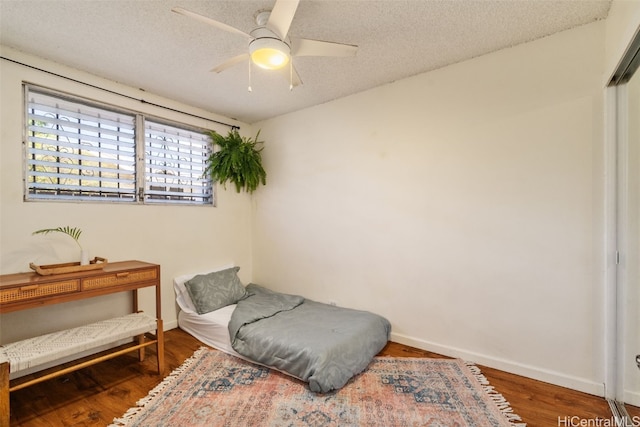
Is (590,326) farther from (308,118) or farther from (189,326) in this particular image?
(189,326)

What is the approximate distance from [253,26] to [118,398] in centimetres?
265

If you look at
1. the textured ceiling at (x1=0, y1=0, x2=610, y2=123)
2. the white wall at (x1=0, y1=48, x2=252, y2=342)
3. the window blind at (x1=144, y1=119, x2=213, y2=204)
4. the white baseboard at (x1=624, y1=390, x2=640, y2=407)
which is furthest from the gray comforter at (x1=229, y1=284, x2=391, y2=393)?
the textured ceiling at (x1=0, y1=0, x2=610, y2=123)

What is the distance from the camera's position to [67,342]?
1.86 metres

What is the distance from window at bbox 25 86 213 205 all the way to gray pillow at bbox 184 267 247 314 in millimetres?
901

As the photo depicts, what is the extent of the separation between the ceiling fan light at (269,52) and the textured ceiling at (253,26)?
0.29 metres

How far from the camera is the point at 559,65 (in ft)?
6.63

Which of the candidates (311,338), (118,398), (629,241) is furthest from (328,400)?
(629,241)

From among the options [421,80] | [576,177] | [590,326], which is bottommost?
[590,326]

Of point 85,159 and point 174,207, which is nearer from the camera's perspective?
point 85,159

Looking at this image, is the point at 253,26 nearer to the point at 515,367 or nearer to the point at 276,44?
the point at 276,44

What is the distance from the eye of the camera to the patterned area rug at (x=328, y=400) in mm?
1687

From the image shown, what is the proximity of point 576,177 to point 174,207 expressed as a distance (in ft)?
11.5

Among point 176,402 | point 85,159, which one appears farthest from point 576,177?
point 85,159

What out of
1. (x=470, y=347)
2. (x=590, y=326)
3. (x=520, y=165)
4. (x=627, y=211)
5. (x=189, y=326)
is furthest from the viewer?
(x=189, y=326)
